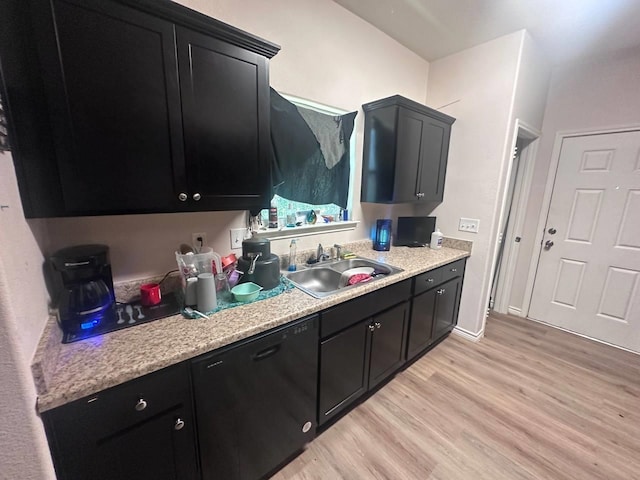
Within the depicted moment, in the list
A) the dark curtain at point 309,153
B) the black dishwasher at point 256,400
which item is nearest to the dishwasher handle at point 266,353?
the black dishwasher at point 256,400

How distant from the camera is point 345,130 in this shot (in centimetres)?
206

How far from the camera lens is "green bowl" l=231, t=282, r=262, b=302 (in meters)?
1.27

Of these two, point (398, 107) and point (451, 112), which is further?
point (451, 112)

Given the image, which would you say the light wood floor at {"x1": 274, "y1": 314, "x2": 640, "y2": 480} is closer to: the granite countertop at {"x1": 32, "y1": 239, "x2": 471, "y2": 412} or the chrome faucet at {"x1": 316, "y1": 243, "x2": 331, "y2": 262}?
the granite countertop at {"x1": 32, "y1": 239, "x2": 471, "y2": 412}

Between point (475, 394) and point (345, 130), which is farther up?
point (345, 130)

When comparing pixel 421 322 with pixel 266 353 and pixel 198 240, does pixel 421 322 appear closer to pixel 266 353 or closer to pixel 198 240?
pixel 266 353

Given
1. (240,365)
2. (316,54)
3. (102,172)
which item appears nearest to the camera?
(102,172)

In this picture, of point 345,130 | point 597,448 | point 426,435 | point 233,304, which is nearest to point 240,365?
point 233,304

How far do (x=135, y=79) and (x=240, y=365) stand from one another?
1178 millimetres

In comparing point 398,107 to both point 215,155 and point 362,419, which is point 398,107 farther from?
point 362,419

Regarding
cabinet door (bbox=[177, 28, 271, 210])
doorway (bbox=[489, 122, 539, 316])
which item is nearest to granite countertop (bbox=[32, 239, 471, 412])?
cabinet door (bbox=[177, 28, 271, 210])

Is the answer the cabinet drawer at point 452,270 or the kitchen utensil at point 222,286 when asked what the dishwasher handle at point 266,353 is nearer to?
the kitchen utensil at point 222,286

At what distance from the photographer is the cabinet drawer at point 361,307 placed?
1.37 m

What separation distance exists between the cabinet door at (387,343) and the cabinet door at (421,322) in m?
0.11
